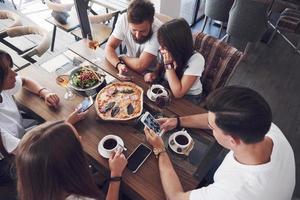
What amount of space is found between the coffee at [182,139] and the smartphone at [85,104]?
0.57m

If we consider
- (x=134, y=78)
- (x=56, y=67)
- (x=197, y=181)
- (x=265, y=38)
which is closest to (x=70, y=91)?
(x=56, y=67)

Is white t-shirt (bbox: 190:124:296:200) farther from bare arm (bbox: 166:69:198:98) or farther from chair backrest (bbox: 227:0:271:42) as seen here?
chair backrest (bbox: 227:0:271:42)

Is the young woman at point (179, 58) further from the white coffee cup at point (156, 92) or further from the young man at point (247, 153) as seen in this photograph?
the young man at point (247, 153)

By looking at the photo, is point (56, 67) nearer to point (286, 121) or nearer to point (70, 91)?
point (70, 91)

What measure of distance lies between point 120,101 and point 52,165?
71cm

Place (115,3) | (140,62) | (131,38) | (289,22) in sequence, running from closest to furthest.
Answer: (140,62), (131,38), (289,22), (115,3)

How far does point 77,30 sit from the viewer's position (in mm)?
2973

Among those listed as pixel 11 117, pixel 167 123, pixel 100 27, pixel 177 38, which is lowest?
pixel 100 27

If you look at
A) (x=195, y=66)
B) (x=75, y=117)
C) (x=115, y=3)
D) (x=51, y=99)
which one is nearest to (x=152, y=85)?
(x=195, y=66)

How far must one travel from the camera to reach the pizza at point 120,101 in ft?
4.91

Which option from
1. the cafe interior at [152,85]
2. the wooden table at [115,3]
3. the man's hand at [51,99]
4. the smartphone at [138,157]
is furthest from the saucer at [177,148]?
the wooden table at [115,3]

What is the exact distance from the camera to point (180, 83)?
170 centimetres

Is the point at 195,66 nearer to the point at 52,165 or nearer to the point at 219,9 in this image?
the point at 52,165

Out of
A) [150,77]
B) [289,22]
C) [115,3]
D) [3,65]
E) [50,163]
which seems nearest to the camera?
[50,163]
